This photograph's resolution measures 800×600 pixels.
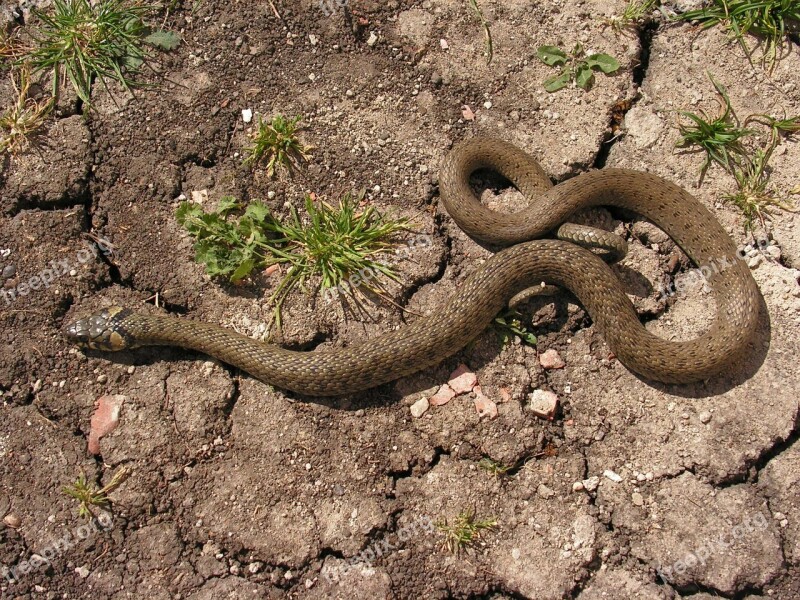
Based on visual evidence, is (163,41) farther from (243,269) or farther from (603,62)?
(603,62)

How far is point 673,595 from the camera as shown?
13.9ft

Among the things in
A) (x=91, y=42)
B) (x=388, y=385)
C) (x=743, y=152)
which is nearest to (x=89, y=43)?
(x=91, y=42)

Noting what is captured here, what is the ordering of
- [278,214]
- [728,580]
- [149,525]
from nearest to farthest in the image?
[728,580], [149,525], [278,214]

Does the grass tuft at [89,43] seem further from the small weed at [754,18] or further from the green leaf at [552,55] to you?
the small weed at [754,18]

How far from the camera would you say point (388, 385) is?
4781mm

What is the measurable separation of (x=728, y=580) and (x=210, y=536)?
11.7 ft

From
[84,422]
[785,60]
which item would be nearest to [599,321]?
[785,60]

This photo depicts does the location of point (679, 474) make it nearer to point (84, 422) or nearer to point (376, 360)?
point (376, 360)

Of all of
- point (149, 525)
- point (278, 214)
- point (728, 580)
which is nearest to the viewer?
point (728, 580)

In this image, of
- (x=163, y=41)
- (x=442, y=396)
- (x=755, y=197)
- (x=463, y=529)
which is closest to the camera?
(x=463, y=529)

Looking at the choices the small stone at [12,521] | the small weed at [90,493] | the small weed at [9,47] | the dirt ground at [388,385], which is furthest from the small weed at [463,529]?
the small weed at [9,47]

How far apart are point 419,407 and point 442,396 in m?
0.19

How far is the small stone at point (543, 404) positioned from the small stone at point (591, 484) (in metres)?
0.50

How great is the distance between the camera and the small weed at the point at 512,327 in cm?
480
